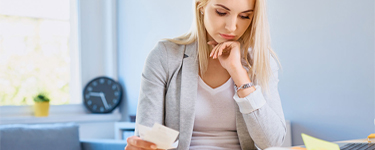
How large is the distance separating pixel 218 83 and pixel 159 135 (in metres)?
0.52

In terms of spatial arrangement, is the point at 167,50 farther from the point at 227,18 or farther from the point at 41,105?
the point at 41,105

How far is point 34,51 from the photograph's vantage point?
124 inches

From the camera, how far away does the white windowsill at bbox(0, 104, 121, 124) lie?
286cm

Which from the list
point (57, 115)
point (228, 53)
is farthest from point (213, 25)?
point (57, 115)

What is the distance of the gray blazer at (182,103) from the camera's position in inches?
46.9

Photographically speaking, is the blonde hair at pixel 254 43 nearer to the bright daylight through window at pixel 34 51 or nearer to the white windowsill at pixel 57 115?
the white windowsill at pixel 57 115

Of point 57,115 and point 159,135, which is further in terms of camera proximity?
point 57,115

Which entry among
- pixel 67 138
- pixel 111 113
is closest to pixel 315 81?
pixel 67 138

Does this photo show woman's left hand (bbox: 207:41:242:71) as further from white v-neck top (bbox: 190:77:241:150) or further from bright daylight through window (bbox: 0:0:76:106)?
bright daylight through window (bbox: 0:0:76:106)

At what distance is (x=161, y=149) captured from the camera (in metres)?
0.94

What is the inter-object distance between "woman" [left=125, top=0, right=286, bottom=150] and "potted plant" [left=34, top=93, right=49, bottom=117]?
6.28 ft

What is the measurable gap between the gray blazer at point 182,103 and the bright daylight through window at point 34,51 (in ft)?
6.84

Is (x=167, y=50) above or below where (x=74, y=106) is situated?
above

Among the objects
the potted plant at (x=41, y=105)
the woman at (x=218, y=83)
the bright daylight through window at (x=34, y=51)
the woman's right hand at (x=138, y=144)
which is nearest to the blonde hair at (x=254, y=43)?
the woman at (x=218, y=83)
